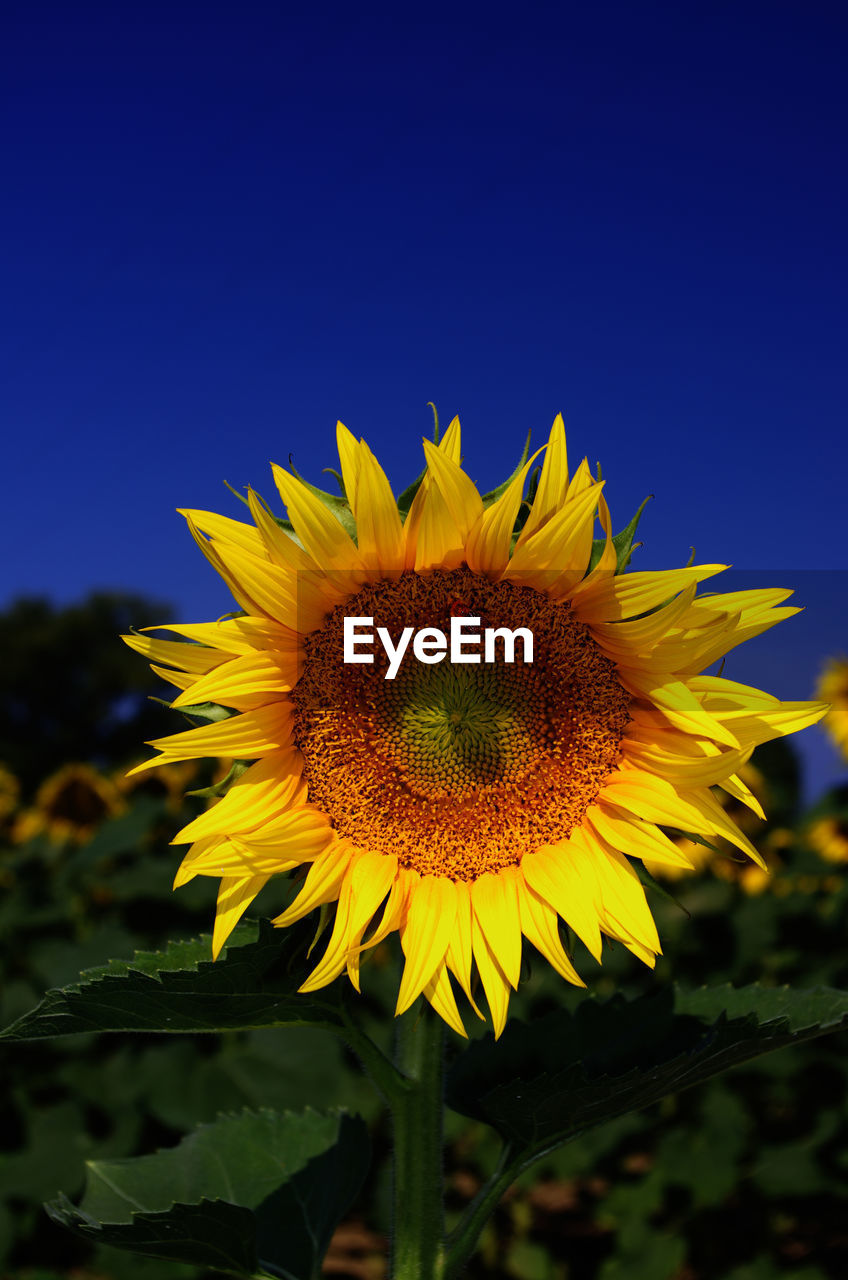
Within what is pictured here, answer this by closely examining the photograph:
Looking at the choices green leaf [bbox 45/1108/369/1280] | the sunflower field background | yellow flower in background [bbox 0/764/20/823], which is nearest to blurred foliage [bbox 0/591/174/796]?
yellow flower in background [bbox 0/764/20/823]

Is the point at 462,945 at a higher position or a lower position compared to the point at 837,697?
lower

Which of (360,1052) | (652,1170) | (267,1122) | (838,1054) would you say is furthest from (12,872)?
(360,1052)

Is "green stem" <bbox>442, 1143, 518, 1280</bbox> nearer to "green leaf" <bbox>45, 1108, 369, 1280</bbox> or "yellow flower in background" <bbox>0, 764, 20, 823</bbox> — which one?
"green leaf" <bbox>45, 1108, 369, 1280</bbox>

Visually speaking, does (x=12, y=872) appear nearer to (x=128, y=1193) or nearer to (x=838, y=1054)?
(x=838, y=1054)

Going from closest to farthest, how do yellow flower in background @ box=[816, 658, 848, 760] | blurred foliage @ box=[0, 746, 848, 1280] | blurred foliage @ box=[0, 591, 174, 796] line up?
blurred foliage @ box=[0, 746, 848, 1280]
yellow flower in background @ box=[816, 658, 848, 760]
blurred foliage @ box=[0, 591, 174, 796]

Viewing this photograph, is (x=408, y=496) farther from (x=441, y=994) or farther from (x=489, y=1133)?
(x=489, y=1133)

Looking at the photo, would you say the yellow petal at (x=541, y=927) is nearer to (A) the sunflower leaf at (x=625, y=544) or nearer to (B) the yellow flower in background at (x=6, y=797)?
(A) the sunflower leaf at (x=625, y=544)

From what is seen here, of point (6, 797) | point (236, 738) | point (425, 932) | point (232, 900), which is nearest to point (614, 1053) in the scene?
point (425, 932)

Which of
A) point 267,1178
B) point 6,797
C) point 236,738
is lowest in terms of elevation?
point 267,1178
